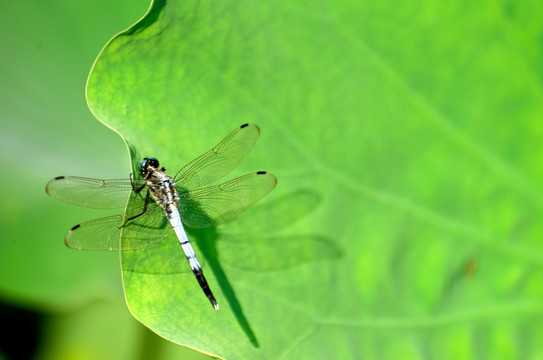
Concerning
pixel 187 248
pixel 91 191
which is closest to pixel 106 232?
pixel 91 191

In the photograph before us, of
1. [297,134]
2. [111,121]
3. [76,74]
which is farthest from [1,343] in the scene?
[297,134]

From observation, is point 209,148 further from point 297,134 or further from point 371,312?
point 371,312

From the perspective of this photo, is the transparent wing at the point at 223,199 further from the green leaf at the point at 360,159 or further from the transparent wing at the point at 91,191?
the transparent wing at the point at 91,191

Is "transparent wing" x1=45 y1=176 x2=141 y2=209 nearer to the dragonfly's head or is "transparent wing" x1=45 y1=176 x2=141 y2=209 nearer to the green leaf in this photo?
the dragonfly's head

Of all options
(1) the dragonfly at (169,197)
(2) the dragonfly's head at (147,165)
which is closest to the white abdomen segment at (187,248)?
(1) the dragonfly at (169,197)

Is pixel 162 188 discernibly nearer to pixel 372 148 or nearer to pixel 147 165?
pixel 147 165

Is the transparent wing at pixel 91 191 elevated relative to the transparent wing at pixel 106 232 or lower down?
elevated

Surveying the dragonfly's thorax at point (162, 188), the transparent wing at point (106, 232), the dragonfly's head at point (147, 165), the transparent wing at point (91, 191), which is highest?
the dragonfly's head at point (147, 165)
